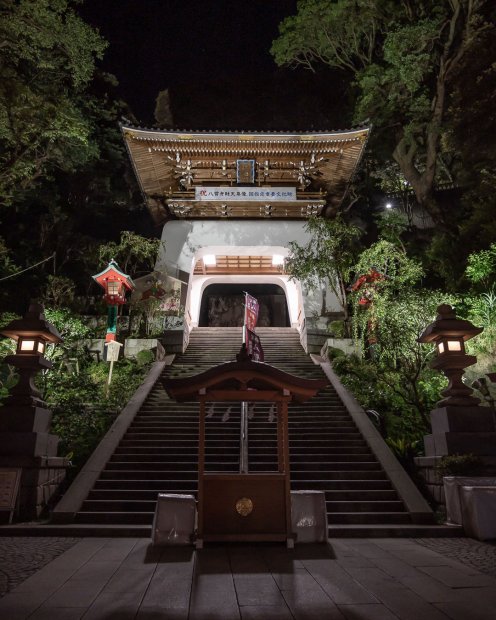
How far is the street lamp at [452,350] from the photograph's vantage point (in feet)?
25.7

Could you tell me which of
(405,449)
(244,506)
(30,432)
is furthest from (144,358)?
(244,506)

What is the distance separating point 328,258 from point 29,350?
1096 cm

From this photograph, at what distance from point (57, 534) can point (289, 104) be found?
30648 mm

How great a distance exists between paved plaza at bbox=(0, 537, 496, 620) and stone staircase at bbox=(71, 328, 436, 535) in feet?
4.40

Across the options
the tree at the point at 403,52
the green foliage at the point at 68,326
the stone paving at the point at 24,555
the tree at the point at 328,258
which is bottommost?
the stone paving at the point at 24,555

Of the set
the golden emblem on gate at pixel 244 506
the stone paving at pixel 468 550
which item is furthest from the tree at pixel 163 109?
the stone paving at pixel 468 550

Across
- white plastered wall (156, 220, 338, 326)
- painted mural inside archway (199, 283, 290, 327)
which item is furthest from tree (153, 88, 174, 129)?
white plastered wall (156, 220, 338, 326)

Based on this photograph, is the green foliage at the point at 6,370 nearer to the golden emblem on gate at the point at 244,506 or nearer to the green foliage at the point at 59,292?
the green foliage at the point at 59,292

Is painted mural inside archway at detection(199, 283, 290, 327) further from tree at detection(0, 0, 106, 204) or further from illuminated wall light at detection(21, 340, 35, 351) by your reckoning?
illuminated wall light at detection(21, 340, 35, 351)

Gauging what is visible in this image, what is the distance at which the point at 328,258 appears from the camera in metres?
15.9

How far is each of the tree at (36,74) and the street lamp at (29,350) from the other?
590cm

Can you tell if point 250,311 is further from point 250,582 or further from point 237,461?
point 250,582

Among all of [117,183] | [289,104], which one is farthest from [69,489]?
[289,104]

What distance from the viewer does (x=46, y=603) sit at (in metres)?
3.43
